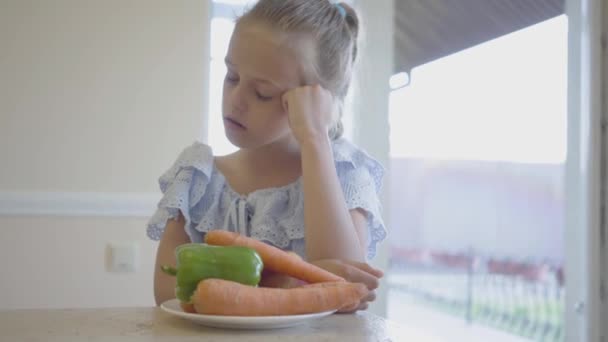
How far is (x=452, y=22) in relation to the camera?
246 cm

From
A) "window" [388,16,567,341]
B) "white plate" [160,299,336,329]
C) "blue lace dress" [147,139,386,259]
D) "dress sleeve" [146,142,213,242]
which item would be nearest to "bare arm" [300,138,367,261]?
"blue lace dress" [147,139,386,259]

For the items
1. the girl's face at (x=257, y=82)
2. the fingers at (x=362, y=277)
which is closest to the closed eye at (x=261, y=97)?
the girl's face at (x=257, y=82)

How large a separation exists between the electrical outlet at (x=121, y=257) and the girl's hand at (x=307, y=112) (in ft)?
3.72

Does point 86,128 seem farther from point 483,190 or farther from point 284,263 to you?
point 483,190

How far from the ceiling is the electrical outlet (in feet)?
3.78

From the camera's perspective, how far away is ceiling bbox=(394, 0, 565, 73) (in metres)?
2.40

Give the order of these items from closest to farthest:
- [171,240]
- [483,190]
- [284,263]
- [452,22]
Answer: [284,263]
[171,240]
[452,22]
[483,190]

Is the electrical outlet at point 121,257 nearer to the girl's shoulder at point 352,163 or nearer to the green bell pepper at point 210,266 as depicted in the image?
the girl's shoulder at point 352,163

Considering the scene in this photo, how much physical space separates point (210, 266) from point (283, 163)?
57cm

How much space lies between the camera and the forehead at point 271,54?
106 cm

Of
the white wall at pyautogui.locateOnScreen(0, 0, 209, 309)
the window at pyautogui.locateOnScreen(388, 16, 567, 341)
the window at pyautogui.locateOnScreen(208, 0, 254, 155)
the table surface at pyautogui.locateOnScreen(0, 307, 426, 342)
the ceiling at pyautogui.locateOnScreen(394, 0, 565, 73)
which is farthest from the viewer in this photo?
the window at pyautogui.locateOnScreen(388, 16, 567, 341)

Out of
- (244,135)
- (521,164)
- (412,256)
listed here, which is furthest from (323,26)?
(412,256)

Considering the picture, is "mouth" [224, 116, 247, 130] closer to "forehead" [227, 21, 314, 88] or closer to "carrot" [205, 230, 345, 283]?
"forehead" [227, 21, 314, 88]

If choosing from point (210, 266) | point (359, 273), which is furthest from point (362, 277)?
point (210, 266)
